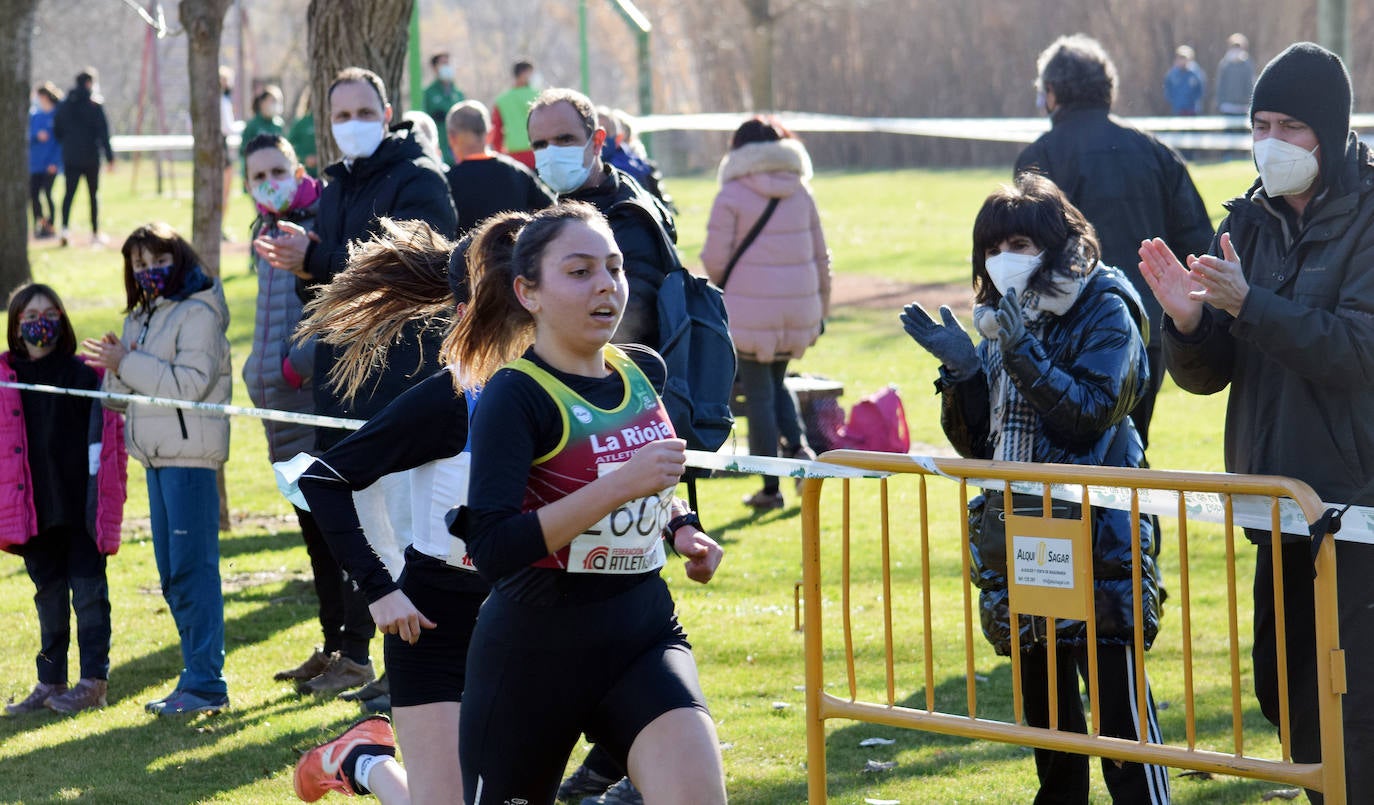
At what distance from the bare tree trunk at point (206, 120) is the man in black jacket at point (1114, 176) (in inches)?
199

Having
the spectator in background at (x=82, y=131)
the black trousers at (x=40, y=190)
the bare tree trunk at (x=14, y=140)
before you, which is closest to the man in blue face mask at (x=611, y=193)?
the bare tree trunk at (x=14, y=140)

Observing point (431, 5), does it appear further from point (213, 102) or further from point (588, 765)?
point (588, 765)

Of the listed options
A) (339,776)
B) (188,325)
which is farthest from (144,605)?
(339,776)

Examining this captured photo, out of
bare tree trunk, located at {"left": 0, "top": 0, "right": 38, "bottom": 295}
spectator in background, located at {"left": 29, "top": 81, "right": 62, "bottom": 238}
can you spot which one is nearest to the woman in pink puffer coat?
bare tree trunk, located at {"left": 0, "top": 0, "right": 38, "bottom": 295}

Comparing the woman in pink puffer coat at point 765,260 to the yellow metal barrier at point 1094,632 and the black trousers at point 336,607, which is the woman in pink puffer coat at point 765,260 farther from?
the yellow metal barrier at point 1094,632

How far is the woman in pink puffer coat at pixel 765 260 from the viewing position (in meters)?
9.91

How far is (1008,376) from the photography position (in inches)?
185

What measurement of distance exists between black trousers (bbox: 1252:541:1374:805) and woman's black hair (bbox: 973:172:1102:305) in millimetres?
930

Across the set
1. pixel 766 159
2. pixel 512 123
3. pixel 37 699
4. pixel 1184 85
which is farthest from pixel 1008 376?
pixel 1184 85

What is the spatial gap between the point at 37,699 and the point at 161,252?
1.92 meters

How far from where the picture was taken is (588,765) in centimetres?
562

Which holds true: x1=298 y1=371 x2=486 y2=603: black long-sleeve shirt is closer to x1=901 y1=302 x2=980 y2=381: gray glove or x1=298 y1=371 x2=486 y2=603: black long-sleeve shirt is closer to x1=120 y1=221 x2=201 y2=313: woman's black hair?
x1=901 y1=302 x2=980 y2=381: gray glove

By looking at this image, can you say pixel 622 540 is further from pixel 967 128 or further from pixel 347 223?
pixel 967 128

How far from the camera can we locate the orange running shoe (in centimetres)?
493
